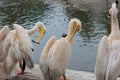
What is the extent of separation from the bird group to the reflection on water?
5219 millimetres

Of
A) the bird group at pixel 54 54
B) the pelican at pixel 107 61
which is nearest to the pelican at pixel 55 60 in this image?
the bird group at pixel 54 54

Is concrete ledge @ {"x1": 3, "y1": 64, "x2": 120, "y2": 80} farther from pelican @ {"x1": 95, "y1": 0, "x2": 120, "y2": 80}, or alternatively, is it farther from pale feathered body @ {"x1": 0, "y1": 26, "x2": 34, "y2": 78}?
pelican @ {"x1": 95, "y1": 0, "x2": 120, "y2": 80}

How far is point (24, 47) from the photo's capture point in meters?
6.99

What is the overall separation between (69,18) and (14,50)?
1588 cm

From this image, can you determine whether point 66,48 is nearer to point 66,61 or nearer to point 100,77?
point 66,61

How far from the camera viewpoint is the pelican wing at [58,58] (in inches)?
256

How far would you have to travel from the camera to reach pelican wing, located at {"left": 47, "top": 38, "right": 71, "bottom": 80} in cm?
649

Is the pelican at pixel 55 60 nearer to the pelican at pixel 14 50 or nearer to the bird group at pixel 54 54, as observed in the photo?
the bird group at pixel 54 54

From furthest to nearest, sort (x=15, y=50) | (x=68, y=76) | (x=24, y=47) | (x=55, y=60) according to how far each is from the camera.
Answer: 1. (x=68, y=76)
2. (x=15, y=50)
3. (x=24, y=47)
4. (x=55, y=60)

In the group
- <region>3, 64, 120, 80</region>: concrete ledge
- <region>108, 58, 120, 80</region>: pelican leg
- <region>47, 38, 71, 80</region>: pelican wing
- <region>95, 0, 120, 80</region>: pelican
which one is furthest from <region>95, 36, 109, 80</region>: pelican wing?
<region>3, 64, 120, 80</region>: concrete ledge

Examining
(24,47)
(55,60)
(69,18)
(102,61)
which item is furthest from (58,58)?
(69,18)

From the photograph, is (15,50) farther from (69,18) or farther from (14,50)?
(69,18)

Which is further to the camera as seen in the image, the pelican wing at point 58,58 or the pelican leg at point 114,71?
the pelican wing at point 58,58

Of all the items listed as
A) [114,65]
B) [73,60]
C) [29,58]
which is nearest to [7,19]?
[73,60]
